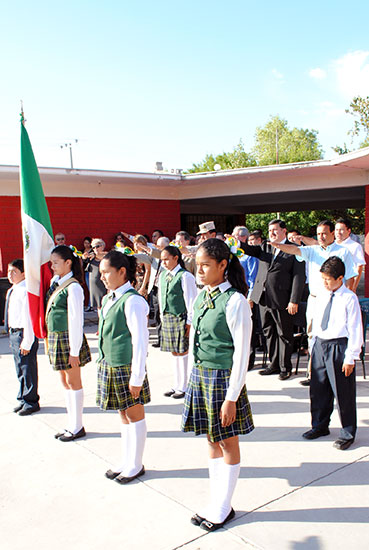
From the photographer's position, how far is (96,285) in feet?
28.4

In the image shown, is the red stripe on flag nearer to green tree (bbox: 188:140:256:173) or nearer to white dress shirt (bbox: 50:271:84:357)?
white dress shirt (bbox: 50:271:84:357)

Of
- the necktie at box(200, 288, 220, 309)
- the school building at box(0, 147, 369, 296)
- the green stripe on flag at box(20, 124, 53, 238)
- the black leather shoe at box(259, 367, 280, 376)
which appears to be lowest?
the black leather shoe at box(259, 367, 280, 376)

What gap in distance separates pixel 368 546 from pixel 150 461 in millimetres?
1681

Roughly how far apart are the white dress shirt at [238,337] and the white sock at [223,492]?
0.47 m

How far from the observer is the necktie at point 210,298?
271 cm

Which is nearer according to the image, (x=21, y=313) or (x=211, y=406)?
(x=211, y=406)

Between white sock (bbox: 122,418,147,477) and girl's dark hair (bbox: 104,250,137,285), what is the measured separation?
103cm

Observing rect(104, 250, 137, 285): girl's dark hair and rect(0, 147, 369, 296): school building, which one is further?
rect(0, 147, 369, 296): school building

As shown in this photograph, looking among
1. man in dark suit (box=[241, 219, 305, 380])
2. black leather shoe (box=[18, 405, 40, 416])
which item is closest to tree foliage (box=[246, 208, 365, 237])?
man in dark suit (box=[241, 219, 305, 380])

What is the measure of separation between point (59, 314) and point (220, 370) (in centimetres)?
183

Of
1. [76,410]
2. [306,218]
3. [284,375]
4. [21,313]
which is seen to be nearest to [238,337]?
[76,410]

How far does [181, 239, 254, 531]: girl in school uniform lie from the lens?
261 cm

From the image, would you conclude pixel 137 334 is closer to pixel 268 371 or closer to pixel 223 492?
pixel 223 492

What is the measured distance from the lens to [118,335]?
3221mm
